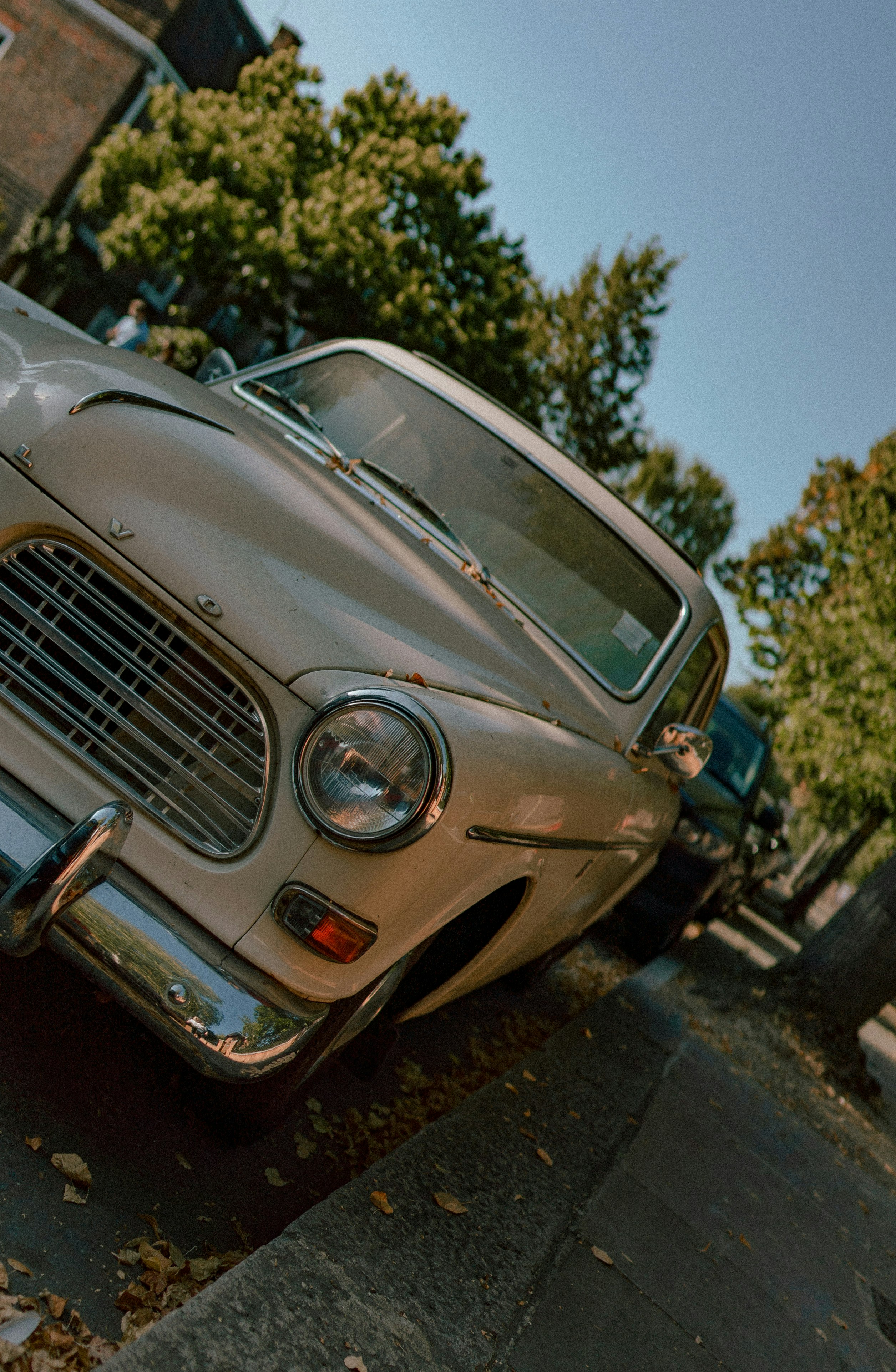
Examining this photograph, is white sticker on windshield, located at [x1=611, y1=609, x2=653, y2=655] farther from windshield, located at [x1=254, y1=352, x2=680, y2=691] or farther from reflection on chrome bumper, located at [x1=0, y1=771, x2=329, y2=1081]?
reflection on chrome bumper, located at [x1=0, y1=771, x2=329, y2=1081]

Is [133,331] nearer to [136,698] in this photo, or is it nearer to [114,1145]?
[136,698]

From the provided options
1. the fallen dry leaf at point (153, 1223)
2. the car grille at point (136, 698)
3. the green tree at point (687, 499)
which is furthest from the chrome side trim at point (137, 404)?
the green tree at point (687, 499)

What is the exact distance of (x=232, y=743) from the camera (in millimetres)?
2176

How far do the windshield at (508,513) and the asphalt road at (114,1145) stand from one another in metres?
1.68

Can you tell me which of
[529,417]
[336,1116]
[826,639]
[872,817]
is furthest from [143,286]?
[336,1116]

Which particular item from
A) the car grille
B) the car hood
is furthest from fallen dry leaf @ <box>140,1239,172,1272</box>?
the car hood

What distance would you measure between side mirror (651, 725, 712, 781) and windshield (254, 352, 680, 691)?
0.79 ft

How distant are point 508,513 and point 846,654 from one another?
367 inches

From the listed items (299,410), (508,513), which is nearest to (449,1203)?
(508,513)

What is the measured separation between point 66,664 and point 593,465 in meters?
19.9

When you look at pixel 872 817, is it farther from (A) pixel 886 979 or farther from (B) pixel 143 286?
(B) pixel 143 286

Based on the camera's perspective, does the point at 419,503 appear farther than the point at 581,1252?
Yes

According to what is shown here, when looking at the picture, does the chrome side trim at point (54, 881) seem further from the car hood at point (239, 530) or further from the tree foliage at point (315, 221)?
the tree foliage at point (315, 221)

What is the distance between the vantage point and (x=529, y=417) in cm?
1853
